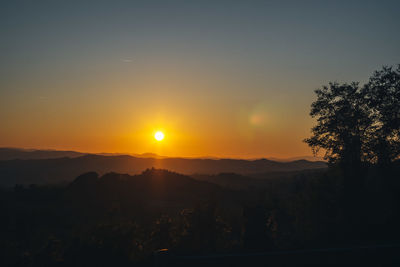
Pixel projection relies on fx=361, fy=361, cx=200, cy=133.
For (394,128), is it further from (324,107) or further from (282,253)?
(282,253)

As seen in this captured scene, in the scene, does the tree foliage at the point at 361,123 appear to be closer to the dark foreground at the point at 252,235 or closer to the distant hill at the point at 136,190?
the dark foreground at the point at 252,235

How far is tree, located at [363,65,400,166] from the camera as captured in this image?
2269cm

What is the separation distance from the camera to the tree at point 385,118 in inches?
893

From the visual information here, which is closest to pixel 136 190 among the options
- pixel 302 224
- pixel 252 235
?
pixel 302 224

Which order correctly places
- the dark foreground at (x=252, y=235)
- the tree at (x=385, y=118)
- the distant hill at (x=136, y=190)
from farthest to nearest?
the distant hill at (x=136, y=190) → the tree at (x=385, y=118) → the dark foreground at (x=252, y=235)

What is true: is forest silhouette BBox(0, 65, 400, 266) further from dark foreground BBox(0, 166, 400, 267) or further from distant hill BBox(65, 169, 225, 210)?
distant hill BBox(65, 169, 225, 210)

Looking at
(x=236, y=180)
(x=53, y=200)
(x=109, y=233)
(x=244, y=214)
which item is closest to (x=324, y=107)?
(x=244, y=214)

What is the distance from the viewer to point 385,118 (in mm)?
23000

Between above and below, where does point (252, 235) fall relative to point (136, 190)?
above

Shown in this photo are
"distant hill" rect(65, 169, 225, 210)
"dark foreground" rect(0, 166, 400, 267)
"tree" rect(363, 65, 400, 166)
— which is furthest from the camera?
"distant hill" rect(65, 169, 225, 210)

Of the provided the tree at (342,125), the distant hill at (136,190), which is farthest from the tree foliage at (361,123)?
the distant hill at (136,190)

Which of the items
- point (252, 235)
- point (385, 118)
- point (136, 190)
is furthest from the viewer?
point (136, 190)

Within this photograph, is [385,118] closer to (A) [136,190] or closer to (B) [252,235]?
(B) [252,235]

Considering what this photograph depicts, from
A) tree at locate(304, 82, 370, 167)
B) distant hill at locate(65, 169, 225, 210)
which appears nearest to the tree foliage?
tree at locate(304, 82, 370, 167)
